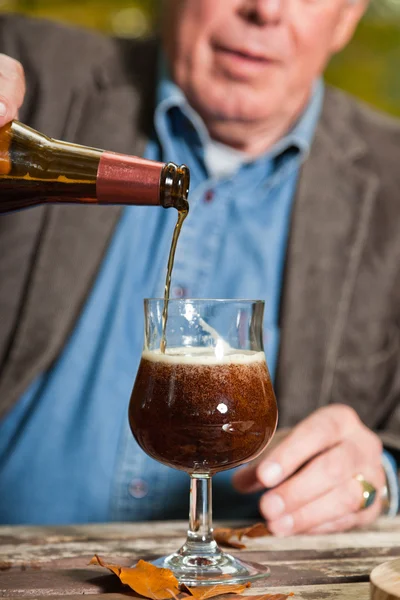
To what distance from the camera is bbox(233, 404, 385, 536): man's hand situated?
1.30 metres

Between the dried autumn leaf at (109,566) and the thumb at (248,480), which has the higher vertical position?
the thumb at (248,480)

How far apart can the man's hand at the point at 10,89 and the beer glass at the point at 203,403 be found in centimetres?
32

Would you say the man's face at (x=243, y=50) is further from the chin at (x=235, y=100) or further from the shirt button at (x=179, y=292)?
the shirt button at (x=179, y=292)

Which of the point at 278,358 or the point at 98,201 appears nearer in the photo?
the point at 98,201

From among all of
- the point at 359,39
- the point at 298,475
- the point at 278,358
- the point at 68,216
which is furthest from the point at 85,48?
the point at 359,39

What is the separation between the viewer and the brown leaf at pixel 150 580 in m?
0.98

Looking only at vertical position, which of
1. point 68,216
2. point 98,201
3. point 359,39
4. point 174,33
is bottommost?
point 98,201

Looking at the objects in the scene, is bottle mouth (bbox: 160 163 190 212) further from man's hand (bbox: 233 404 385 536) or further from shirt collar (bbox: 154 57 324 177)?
shirt collar (bbox: 154 57 324 177)

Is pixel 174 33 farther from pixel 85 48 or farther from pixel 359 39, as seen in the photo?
pixel 359 39

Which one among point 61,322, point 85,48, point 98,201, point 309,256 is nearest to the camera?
point 98,201

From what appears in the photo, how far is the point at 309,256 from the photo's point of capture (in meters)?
1.90

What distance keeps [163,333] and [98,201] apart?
196mm

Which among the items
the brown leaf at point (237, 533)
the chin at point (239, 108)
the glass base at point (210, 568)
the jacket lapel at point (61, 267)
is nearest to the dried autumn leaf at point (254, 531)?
the brown leaf at point (237, 533)

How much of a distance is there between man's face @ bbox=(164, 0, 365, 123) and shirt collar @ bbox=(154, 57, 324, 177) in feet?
0.13
